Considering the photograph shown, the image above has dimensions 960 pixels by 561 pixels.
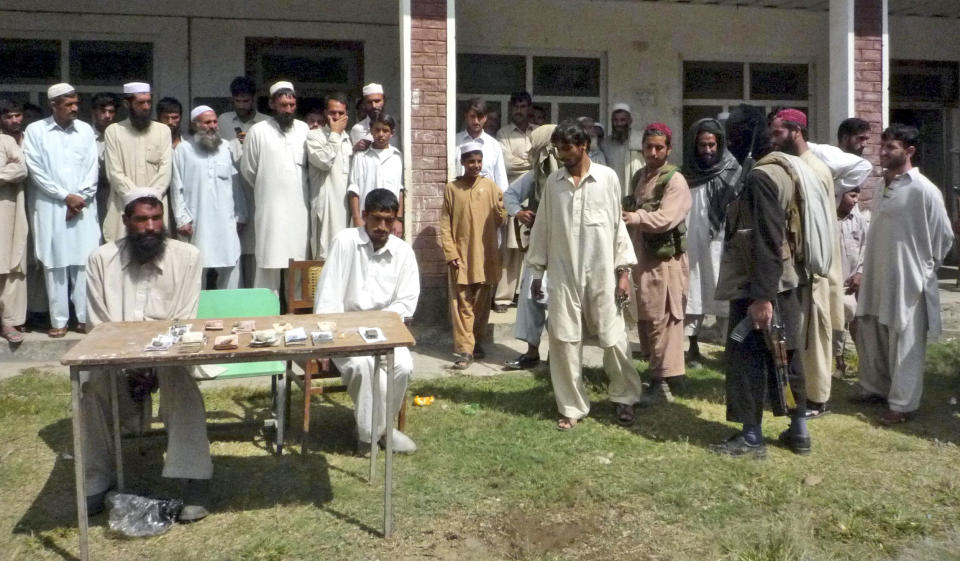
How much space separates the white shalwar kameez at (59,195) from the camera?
695 centimetres

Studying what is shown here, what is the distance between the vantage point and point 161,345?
3824mm

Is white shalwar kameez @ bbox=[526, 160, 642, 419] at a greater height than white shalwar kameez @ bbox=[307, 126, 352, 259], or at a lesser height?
lesser

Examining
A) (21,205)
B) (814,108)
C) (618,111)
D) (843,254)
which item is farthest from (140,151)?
(814,108)

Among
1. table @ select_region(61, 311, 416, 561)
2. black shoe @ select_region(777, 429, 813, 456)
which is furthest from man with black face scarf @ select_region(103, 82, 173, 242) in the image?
black shoe @ select_region(777, 429, 813, 456)

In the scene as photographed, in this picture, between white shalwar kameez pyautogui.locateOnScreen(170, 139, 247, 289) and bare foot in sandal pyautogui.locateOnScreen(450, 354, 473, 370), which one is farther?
white shalwar kameez pyautogui.locateOnScreen(170, 139, 247, 289)

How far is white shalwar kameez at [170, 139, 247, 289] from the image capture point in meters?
7.20

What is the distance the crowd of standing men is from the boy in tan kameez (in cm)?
1

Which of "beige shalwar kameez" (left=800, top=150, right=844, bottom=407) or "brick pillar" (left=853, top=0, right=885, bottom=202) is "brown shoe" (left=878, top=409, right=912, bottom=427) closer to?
"beige shalwar kameez" (left=800, top=150, right=844, bottom=407)

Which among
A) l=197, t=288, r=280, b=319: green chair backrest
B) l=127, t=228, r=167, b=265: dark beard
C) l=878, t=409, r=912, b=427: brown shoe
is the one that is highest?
l=127, t=228, r=167, b=265: dark beard

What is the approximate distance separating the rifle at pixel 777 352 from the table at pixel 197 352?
1826 millimetres

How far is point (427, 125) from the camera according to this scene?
299 inches

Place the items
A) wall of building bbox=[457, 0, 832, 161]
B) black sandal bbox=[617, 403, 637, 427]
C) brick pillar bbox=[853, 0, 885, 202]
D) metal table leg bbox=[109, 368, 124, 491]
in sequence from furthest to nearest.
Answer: wall of building bbox=[457, 0, 832, 161] → brick pillar bbox=[853, 0, 885, 202] → black sandal bbox=[617, 403, 637, 427] → metal table leg bbox=[109, 368, 124, 491]

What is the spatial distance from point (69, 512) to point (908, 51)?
10.3m

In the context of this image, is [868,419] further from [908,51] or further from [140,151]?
[908,51]
